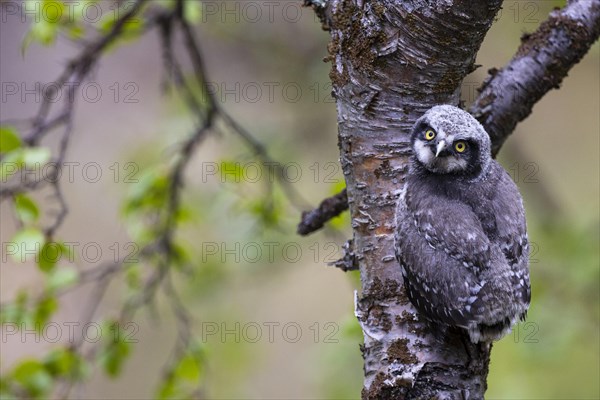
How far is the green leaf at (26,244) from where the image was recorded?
307 cm

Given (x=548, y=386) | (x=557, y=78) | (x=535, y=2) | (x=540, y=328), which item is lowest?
(x=548, y=386)

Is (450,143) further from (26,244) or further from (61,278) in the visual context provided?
(61,278)

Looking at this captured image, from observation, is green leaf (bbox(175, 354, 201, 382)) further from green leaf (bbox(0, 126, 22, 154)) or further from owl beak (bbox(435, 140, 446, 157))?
owl beak (bbox(435, 140, 446, 157))

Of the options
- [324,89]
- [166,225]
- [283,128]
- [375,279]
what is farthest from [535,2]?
[375,279]

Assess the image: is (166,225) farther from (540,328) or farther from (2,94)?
(2,94)

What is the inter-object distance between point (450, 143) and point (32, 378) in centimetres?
237

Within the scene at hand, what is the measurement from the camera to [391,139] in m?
2.63

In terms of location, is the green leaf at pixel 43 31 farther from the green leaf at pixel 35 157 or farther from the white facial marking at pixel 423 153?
the white facial marking at pixel 423 153

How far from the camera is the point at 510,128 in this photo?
10.1ft

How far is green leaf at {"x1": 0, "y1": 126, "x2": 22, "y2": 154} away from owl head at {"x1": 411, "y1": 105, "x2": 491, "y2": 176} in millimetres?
1763

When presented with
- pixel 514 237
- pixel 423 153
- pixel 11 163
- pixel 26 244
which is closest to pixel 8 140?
pixel 11 163

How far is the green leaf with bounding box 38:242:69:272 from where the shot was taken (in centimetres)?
315

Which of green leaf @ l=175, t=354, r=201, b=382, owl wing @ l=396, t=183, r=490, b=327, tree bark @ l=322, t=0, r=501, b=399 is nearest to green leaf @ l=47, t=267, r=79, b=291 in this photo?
green leaf @ l=175, t=354, r=201, b=382

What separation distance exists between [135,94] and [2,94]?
1422 mm
